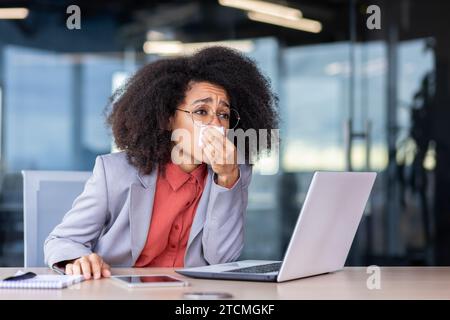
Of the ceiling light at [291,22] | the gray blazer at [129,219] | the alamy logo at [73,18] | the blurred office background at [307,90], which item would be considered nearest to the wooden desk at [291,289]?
the gray blazer at [129,219]

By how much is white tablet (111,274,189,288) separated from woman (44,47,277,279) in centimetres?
28

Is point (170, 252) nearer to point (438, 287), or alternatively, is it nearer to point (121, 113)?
point (121, 113)

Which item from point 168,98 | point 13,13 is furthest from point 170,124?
point 13,13

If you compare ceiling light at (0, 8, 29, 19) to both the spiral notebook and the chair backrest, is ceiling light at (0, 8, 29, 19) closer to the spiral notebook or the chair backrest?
the chair backrest

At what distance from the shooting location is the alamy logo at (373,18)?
5.46 metres

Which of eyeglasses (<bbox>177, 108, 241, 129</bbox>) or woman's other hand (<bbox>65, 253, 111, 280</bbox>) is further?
eyeglasses (<bbox>177, 108, 241, 129</bbox>)

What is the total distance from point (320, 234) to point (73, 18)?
3786 mm

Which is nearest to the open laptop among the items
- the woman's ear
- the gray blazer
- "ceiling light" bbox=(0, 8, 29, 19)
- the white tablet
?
the white tablet

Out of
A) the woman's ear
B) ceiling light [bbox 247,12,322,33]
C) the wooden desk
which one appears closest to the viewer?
the wooden desk

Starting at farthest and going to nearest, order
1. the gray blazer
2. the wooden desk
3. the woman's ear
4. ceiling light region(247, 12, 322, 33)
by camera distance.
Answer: ceiling light region(247, 12, 322, 33), the woman's ear, the gray blazer, the wooden desk

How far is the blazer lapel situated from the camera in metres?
2.50

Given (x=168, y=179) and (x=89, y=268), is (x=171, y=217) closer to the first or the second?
(x=168, y=179)

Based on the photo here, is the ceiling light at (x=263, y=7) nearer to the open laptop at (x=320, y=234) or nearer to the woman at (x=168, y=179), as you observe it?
the woman at (x=168, y=179)
